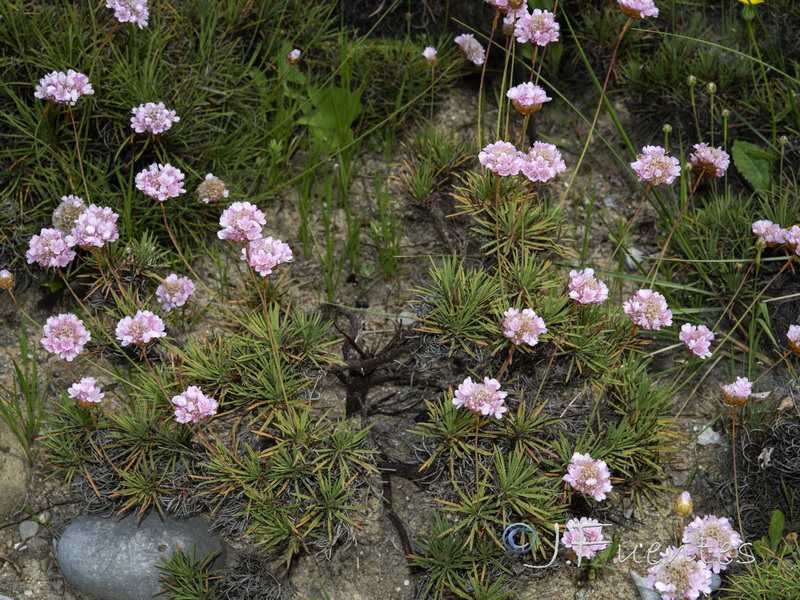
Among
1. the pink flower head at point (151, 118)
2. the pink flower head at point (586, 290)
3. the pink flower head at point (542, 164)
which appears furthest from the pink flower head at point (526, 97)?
the pink flower head at point (151, 118)

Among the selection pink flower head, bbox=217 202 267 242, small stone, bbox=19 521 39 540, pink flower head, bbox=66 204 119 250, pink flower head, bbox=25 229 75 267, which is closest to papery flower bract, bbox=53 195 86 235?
pink flower head, bbox=25 229 75 267

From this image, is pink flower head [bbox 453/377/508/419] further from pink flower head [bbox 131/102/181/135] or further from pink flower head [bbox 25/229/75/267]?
pink flower head [bbox 131/102/181/135]

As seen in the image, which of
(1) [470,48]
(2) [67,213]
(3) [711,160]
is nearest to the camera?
(3) [711,160]

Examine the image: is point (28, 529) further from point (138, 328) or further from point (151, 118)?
point (151, 118)

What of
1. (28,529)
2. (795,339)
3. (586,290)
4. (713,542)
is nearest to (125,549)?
(28,529)

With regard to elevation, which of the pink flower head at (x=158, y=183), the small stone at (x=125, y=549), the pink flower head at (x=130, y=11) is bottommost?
the small stone at (x=125, y=549)

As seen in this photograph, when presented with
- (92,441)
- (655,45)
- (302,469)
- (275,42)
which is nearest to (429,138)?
(275,42)

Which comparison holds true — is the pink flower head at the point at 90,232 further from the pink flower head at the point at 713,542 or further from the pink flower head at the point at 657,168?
the pink flower head at the point at 713,542
